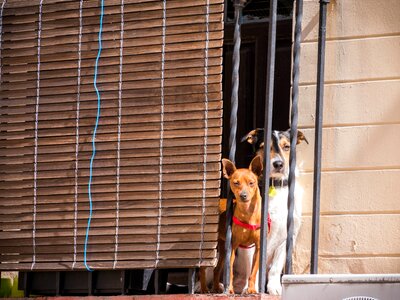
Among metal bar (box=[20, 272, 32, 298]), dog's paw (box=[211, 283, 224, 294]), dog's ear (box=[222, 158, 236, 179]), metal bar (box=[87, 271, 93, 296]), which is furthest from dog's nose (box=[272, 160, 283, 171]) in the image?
metal bar (box=[20, 272, 32, 298])

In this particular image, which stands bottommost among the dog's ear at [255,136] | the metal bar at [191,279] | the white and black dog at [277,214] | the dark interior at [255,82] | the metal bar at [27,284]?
the metal bar at [27,284]

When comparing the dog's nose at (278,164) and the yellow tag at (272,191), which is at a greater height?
the dog's nose at (278,164)

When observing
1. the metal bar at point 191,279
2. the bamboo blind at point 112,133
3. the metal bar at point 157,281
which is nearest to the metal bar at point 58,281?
the bamboo blind at point 112,133

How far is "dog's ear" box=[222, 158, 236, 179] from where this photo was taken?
7.28 m

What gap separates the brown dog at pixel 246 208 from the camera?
7250 mm

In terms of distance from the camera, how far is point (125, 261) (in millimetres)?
7484

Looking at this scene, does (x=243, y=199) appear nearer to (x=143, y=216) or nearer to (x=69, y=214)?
(x=143, y=216)

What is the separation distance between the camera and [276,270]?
7.66 m

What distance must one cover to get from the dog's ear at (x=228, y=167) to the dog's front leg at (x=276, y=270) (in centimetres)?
67

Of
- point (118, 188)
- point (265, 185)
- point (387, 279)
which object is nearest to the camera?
point (387, 279)

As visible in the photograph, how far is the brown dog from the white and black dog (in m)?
0.20

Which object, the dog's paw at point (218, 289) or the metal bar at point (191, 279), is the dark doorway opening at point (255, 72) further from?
the metal bar at point (191, 279)

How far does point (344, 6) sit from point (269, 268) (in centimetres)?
167

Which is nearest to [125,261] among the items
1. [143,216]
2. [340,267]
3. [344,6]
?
[143,216]
